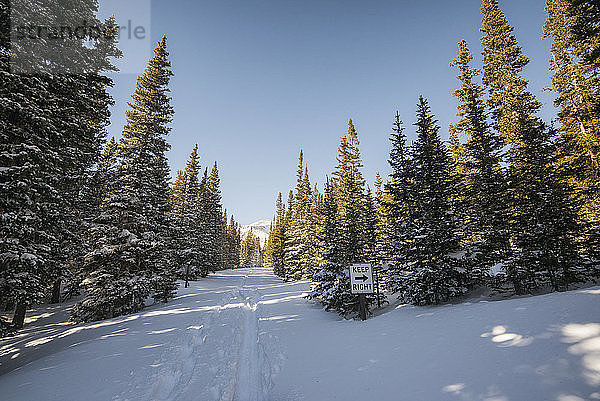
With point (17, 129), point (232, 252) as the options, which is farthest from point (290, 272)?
point (232, 252)

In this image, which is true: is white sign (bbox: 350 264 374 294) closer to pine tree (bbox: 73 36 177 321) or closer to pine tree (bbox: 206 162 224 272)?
pine tree (bbox: 73 36 177 321)

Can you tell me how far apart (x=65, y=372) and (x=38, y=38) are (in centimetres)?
1300

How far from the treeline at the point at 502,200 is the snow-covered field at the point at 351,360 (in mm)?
3199

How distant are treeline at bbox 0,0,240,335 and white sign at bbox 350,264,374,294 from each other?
12.0 meters

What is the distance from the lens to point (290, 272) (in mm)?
37000

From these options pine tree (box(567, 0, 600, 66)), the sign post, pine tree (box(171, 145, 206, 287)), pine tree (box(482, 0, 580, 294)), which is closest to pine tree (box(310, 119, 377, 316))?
the sign post

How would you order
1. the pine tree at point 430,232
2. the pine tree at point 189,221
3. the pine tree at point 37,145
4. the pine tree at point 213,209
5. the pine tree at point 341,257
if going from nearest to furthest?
the pine tree at point 37,145, the pine tree at point 430,232, the pine tree at point 341,257, the pine tree at point 189,221, the pine tree at point 213,209

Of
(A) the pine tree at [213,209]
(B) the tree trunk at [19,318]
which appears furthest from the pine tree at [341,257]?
(A) the pine tree at [213,209]

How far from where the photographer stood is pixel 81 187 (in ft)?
42.8

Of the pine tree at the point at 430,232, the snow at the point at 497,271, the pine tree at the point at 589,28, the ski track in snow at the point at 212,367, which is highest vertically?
the pine tree at the point at 589,28

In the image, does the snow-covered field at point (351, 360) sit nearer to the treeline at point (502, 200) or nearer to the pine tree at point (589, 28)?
the treeline at point (502, 200)

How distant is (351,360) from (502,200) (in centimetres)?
1081

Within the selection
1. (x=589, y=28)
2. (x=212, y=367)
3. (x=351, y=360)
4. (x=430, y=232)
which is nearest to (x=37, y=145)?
(x=212, y=367)

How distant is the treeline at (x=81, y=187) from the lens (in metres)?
9.18
